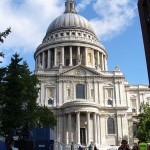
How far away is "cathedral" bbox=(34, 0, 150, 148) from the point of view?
60.3m

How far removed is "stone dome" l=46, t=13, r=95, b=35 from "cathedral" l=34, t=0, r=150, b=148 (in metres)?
7.67

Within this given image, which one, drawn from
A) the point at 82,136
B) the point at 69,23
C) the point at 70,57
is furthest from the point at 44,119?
the point at 69,23

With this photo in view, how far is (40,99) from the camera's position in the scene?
212 feet

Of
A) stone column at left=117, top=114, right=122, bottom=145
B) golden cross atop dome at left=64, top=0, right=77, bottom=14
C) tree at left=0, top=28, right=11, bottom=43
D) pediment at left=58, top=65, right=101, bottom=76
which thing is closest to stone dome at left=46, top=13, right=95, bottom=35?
golden cross atop dome at left=64, top=0, right=77, bottom=14

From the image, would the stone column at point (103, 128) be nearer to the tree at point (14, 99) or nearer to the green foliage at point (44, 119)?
the green foliage at point (44, 119)

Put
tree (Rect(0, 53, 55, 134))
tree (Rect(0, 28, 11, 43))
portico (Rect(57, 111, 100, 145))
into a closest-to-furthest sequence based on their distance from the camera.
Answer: tree (Rect(0, 28, 11, 43)) → tree (Rect(0, 53, 55, 134)) → portico (Rect(57, 111, 100, 145))

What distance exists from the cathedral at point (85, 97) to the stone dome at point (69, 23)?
7.67m

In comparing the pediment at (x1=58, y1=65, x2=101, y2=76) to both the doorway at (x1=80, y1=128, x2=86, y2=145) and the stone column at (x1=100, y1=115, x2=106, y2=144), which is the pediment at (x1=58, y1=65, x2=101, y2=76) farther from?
the doorway at (x1=80, y1=128, x2=86, y2=145)

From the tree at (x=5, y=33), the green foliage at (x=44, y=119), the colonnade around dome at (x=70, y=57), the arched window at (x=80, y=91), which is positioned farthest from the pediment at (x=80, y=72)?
the tree at (x=5, y=33)

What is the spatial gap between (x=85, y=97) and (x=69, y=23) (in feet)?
99.5

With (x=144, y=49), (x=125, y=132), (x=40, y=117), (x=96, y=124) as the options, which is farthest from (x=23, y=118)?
(x=125, y=132)

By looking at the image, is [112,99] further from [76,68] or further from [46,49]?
[46,49]

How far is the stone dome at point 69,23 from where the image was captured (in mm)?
88244

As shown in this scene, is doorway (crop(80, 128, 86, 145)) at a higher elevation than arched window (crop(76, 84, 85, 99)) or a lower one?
lower
